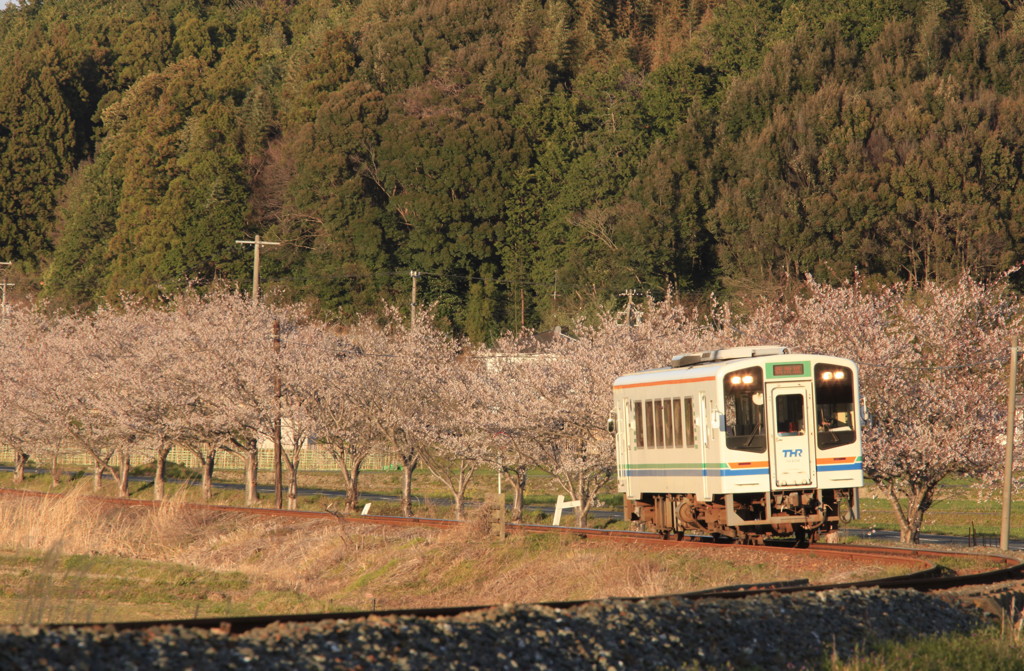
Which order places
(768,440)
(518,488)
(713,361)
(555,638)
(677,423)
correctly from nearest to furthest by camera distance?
(555,638)
(768,440)
(677,423)
(713,361)
(518,488)

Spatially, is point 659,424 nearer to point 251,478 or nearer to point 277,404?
point 277,404

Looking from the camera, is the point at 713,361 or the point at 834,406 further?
the point at 713,361

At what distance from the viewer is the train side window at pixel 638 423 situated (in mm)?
21203

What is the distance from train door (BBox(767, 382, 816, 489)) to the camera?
1858 cm

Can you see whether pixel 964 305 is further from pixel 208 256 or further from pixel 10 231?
pixel 10 231

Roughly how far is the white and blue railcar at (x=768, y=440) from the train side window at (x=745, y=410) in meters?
0.01

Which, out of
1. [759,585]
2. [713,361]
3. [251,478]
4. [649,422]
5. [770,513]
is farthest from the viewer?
[251,478]

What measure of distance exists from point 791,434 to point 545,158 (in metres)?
56.3

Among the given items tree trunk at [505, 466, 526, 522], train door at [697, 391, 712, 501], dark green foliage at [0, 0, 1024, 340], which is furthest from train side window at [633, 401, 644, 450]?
dark green foliage at [0, 0, 1024, 340]

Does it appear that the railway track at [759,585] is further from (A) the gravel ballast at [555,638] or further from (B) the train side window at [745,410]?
(B) the train side window at [745,410]

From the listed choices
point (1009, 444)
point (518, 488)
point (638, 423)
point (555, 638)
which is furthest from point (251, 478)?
point (555, 638)

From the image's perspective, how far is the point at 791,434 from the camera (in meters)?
18.6

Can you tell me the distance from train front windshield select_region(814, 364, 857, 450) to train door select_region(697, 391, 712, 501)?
1631 mm

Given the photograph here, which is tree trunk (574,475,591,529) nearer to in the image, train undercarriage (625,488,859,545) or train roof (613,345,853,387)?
train roof (613,345,853,387)
